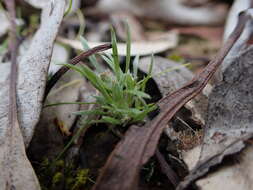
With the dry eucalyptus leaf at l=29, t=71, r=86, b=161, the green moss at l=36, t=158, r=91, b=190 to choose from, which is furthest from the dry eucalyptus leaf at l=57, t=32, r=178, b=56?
the green moss at l=36, t=158, r=91, b=190

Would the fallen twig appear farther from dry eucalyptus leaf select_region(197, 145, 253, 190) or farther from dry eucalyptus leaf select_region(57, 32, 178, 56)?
dry eucalyptus leaf select_region(57, 32, 178, 56)

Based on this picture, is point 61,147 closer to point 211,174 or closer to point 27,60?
point 27,60

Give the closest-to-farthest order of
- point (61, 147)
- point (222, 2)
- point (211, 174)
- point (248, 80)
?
point (211, 174) → point (248, 80) → point (61, 147) → point (222, 2)

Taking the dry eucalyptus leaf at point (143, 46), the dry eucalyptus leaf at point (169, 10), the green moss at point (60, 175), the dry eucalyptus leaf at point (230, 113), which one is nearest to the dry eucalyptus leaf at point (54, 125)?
the green moss at point (60, 175)

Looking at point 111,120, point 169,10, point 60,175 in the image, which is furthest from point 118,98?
point 169,10

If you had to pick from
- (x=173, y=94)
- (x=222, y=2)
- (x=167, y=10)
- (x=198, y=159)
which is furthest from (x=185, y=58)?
(x=198, y=159)

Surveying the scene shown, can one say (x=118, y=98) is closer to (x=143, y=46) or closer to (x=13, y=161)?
(x=13, y=161)
